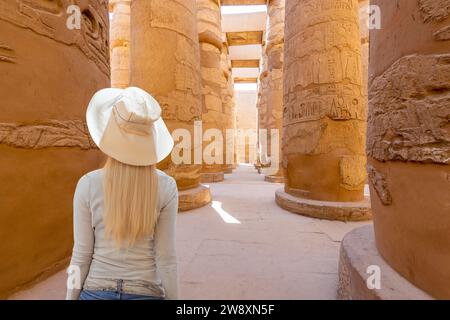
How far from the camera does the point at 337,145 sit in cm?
417

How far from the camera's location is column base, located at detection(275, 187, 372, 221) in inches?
150

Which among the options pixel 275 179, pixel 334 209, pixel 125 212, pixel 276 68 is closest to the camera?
pixel 125 212

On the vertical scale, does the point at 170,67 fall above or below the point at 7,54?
above

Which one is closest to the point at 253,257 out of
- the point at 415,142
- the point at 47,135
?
the point at 415,142

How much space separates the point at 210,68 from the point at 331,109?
235 inches

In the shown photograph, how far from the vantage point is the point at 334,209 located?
3865 mm

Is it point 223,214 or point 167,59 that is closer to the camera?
point 223,214

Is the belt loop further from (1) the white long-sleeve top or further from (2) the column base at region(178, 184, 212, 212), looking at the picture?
(2) the column base at region(178, 184, 212, 212)

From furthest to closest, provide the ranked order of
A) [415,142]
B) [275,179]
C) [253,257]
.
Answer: [275,179], [253,257], [415,142]

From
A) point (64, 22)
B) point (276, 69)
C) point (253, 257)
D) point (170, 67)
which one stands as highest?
point (276, 69)

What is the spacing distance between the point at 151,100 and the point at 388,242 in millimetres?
1678

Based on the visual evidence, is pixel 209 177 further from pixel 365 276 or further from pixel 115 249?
pixel 115 249
